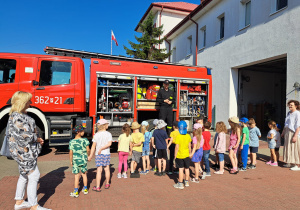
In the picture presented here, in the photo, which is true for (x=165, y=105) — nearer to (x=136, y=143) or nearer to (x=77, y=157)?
(x=136, y=143)

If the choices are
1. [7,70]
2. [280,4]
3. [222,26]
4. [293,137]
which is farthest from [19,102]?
[222,26]

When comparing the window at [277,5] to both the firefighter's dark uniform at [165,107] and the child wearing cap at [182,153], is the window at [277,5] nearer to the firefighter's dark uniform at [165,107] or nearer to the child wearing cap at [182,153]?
the firefighter's dark uniform at [165,107]

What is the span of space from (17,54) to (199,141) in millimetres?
5767

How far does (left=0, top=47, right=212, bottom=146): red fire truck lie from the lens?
6254 millimetres

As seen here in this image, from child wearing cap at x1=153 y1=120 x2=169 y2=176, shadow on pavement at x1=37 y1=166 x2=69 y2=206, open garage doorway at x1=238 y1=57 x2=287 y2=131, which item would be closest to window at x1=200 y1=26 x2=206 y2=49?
open garage doorway at x1=238 y1=57 x2=287 y2=131

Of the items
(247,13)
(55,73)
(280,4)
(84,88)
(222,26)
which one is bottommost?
(84,88)

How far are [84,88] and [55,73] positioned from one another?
960mm

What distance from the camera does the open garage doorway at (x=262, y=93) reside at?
516 inches

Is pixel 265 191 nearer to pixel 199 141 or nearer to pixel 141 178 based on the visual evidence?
pixel 199 141

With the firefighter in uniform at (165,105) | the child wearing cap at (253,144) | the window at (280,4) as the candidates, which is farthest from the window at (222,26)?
the child wearing cap at (253,144)

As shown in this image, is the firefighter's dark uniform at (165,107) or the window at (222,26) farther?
the window at (222,26)

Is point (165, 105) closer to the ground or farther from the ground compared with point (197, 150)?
farther from the ground

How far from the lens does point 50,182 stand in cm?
452

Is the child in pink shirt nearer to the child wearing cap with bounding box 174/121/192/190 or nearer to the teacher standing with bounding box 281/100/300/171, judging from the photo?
the child wearing cap with bounding box 174/121/192/190
